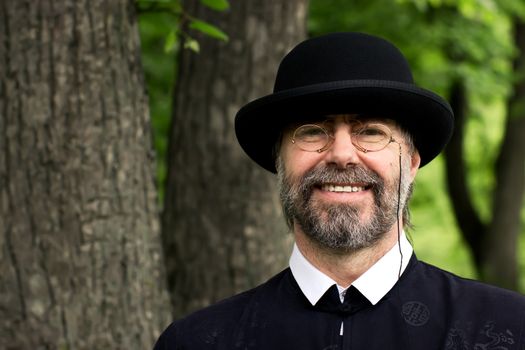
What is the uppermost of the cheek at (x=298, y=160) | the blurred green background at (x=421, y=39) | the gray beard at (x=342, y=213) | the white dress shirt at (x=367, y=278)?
the blurred green background at (x=421, y=39)

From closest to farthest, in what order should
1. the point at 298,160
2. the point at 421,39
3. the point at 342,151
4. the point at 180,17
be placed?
1. the point at 342,151
2. the point at 298,160
3. the point at 180,17
4. the point at 421,39

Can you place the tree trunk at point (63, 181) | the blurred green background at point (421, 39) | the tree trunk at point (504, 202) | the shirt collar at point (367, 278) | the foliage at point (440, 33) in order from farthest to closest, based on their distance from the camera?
1. the tree trunk at point (504, 202)
2. the foliage at point (440, 33)
3. the blurred green background at point (421, 39)
4. the tree trunk at point (63, 181)
5. the shirt collar at point (367, 278)

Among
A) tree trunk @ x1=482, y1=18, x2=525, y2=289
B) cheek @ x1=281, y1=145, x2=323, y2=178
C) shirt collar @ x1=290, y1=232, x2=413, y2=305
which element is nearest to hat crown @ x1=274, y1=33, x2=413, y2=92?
cheek @ x1=281, y1=145, x2=323, y2=178

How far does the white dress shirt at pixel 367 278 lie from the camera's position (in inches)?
111

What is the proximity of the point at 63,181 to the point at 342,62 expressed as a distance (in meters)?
1.39

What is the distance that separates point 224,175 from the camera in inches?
219

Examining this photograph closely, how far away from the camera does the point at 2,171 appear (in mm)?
3709

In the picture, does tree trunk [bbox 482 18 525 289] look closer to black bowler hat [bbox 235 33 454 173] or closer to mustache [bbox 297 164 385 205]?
black bowler hat [bbox 235 33 454 173]

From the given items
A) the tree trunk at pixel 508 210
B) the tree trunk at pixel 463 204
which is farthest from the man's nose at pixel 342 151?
the tree trunk at pixel 508 210

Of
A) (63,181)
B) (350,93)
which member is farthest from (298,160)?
(63,181)

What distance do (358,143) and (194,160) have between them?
2938mm

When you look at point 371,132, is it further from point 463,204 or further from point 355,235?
point 463,204

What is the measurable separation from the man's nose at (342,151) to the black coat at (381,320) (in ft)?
1.33

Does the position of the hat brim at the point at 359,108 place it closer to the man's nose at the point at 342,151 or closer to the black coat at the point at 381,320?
the man's nose at the point at 342,151
